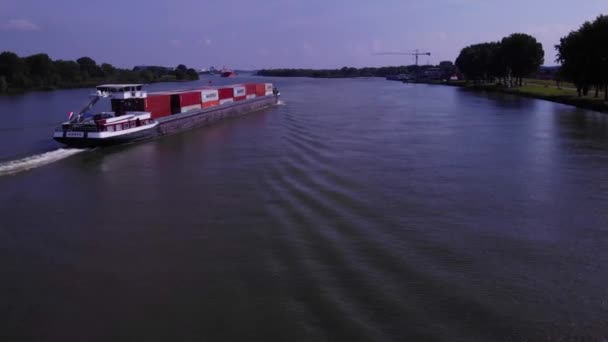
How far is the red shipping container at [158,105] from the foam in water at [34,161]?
6.50 metres

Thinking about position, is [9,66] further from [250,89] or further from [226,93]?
[226,93]

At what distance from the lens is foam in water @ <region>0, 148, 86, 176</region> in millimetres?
17203

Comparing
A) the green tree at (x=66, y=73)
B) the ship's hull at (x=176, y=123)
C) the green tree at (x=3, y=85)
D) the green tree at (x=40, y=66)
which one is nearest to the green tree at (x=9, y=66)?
the green tree at (x=40, y=66)

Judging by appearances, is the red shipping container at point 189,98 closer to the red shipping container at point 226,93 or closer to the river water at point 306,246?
the red shipping container at point 226,93

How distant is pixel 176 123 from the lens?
28.3 metres

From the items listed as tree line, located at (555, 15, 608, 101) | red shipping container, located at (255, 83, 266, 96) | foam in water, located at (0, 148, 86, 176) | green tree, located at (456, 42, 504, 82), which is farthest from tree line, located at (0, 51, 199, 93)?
tree line, located at (555, 15, 608, 101)

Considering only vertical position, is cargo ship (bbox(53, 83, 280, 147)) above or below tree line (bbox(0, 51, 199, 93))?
below

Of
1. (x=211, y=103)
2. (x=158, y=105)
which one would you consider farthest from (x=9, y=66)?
(x=158, y=105)

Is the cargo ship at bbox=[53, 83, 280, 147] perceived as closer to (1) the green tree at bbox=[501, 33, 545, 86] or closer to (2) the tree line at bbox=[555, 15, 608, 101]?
(2) the tree line at bbox=[555, 15, 608, 101]

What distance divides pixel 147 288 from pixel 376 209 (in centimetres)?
613

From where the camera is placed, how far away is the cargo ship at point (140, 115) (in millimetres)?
21656

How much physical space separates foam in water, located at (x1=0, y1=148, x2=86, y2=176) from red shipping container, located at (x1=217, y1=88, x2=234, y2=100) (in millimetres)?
17744

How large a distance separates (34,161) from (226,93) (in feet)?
72.1

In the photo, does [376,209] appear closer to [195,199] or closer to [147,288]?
[195,199]
